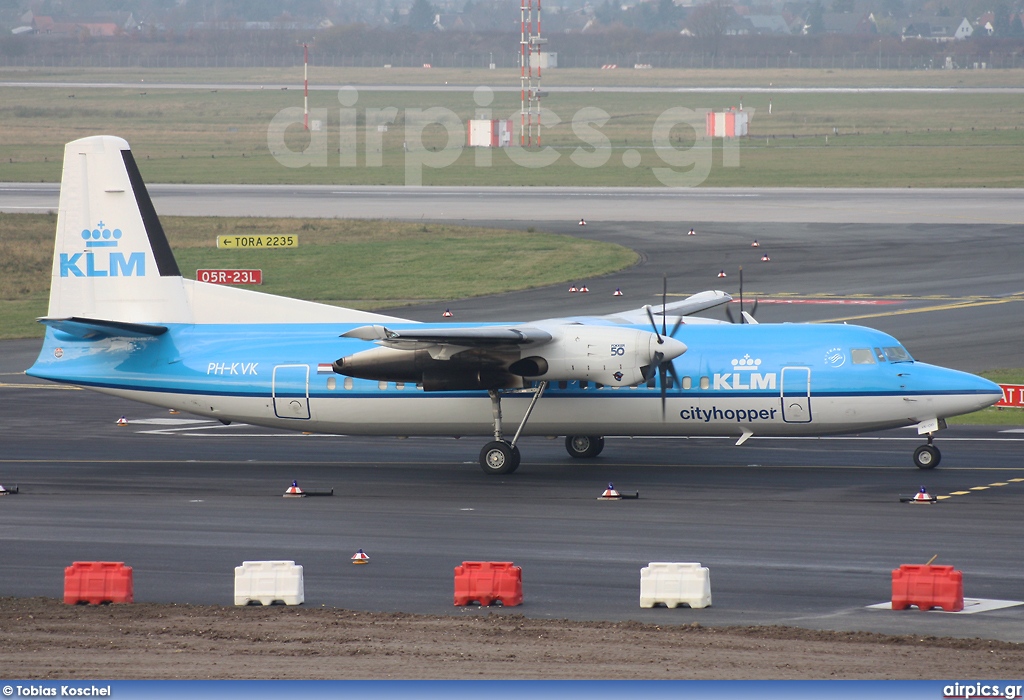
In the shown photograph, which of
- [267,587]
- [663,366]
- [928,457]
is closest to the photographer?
[267,587]

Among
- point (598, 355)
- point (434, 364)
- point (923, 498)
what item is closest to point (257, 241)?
point (434, 364)

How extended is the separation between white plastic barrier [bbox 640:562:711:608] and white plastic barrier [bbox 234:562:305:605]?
14.4ft

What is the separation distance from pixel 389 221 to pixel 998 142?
6063cm

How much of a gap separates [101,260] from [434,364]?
782 cm

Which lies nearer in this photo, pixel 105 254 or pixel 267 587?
pixel 267 587

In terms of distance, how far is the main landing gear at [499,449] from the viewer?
2567 centimetres

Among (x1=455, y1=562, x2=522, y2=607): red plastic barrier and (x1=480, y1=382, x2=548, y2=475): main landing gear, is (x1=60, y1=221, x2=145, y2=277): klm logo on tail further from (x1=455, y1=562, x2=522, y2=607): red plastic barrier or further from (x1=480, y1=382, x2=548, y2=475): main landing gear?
(x1=455, y1=562, x2=522, y2=607): red plastic barrier

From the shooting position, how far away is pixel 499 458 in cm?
2569

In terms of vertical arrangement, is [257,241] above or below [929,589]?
above

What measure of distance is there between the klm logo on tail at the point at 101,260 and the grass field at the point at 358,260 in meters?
20.0

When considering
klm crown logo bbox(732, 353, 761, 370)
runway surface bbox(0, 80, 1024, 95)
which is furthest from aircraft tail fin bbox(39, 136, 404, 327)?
runway surface bbox(0, 80, 1024, 95)

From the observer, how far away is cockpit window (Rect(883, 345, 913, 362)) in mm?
25203

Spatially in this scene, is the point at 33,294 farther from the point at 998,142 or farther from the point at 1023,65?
the point at 1023,65

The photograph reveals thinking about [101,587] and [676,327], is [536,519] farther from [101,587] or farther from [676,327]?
[101,587]
